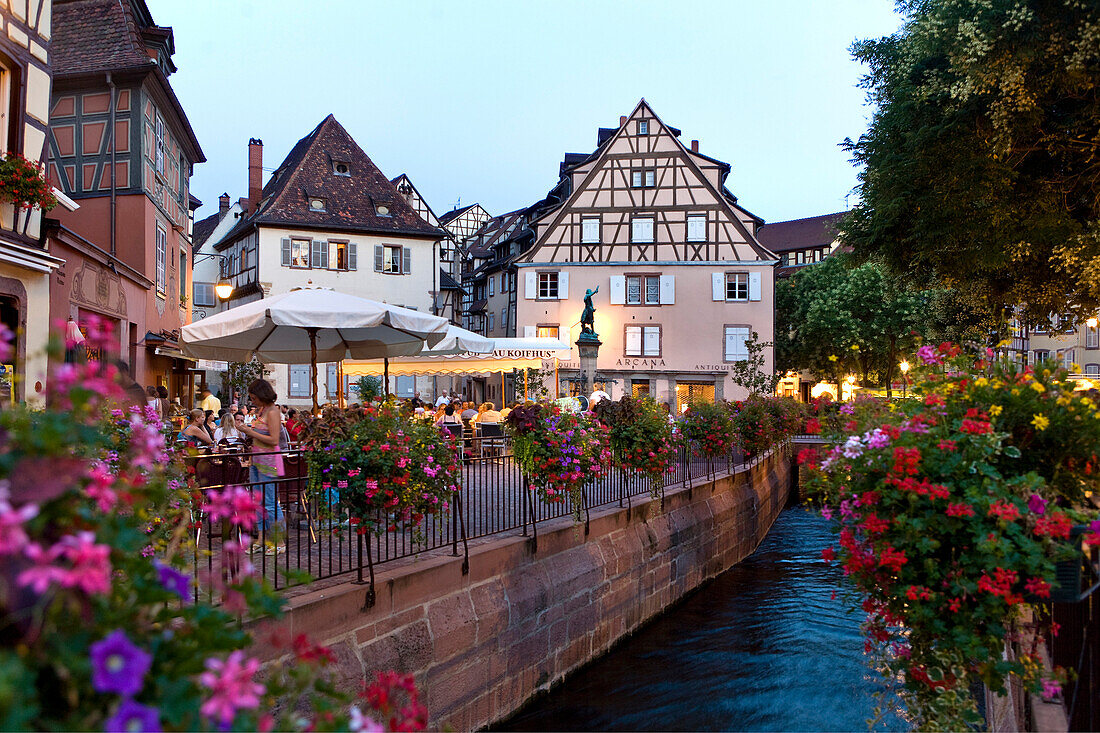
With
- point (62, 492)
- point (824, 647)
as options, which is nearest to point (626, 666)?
point (824, 647)

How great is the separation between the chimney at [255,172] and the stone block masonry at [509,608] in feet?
114

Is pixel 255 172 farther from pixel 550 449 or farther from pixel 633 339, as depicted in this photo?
pixel 550 449

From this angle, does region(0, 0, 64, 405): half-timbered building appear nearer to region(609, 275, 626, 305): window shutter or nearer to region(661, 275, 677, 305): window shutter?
region(609, 275, 626, 305): window shutter

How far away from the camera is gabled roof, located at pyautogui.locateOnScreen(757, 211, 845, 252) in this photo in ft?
226

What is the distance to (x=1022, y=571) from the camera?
4574 mm

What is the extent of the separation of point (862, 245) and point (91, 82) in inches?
691

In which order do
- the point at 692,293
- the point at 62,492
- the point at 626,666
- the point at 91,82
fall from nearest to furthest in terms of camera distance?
1. the point at 62,492
2. the point at 626,666
3. the point at 91,82
4. the point at 692,293

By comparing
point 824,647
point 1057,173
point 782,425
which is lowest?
point 824,647

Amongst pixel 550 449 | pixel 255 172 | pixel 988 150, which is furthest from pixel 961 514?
pixel 255 172

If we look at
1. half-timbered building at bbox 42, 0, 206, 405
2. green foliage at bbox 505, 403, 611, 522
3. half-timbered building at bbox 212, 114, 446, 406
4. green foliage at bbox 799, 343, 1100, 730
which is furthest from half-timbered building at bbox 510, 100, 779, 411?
green foliage at bbox 799, 343, 1100, 730

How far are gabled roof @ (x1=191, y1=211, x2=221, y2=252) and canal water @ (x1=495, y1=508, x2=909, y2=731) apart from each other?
127ft

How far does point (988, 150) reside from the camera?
1504cm

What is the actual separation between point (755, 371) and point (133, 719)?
3719 cm

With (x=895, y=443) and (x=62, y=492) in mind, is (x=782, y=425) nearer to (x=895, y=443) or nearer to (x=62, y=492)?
(x=895, y=443)
